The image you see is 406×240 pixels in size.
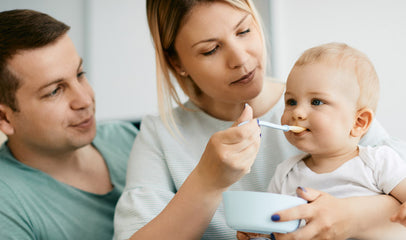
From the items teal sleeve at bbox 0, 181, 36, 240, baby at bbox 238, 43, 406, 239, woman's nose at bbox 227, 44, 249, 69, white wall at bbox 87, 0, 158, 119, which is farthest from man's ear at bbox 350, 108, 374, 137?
white wall at bbox 87, 0, 158, 119

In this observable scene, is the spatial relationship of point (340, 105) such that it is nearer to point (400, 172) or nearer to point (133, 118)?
point (400, 172)

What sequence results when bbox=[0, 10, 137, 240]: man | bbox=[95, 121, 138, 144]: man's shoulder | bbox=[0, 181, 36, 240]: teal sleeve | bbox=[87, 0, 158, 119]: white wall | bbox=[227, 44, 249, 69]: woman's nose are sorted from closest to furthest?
1. bbox=[227, 44, 249, 69]: woman's nose
2. bbox=[0, 181, 36, 240]: teal sleeve
3. bbox=[0, 10, 137, 240]: man
4. bbox=[95, 121, 138, 144]: man's shoulder
5. bbox=[87, 0, 158, 119]: white wall

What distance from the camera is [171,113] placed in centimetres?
147

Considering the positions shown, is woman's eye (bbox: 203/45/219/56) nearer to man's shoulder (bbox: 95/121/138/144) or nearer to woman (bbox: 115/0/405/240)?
woman (bbox: 115/0/405/240)

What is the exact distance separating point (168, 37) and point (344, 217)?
2.51 feet

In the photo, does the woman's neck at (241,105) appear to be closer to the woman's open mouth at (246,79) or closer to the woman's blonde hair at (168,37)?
the woman's blonde hair at (168,37)

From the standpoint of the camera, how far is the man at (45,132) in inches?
60.0

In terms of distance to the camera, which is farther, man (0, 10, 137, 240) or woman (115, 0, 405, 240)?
man (0, 10, 137, 240)

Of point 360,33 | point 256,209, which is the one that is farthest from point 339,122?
point 360,33

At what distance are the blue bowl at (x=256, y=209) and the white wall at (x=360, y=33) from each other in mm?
1357

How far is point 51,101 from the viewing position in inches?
62.0

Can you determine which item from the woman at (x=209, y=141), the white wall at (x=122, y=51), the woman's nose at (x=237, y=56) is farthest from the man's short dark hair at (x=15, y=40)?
the white wall at (x=122, y=51)

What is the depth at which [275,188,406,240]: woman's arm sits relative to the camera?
3.11 ft

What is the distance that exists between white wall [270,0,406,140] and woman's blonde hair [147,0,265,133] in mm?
1147
